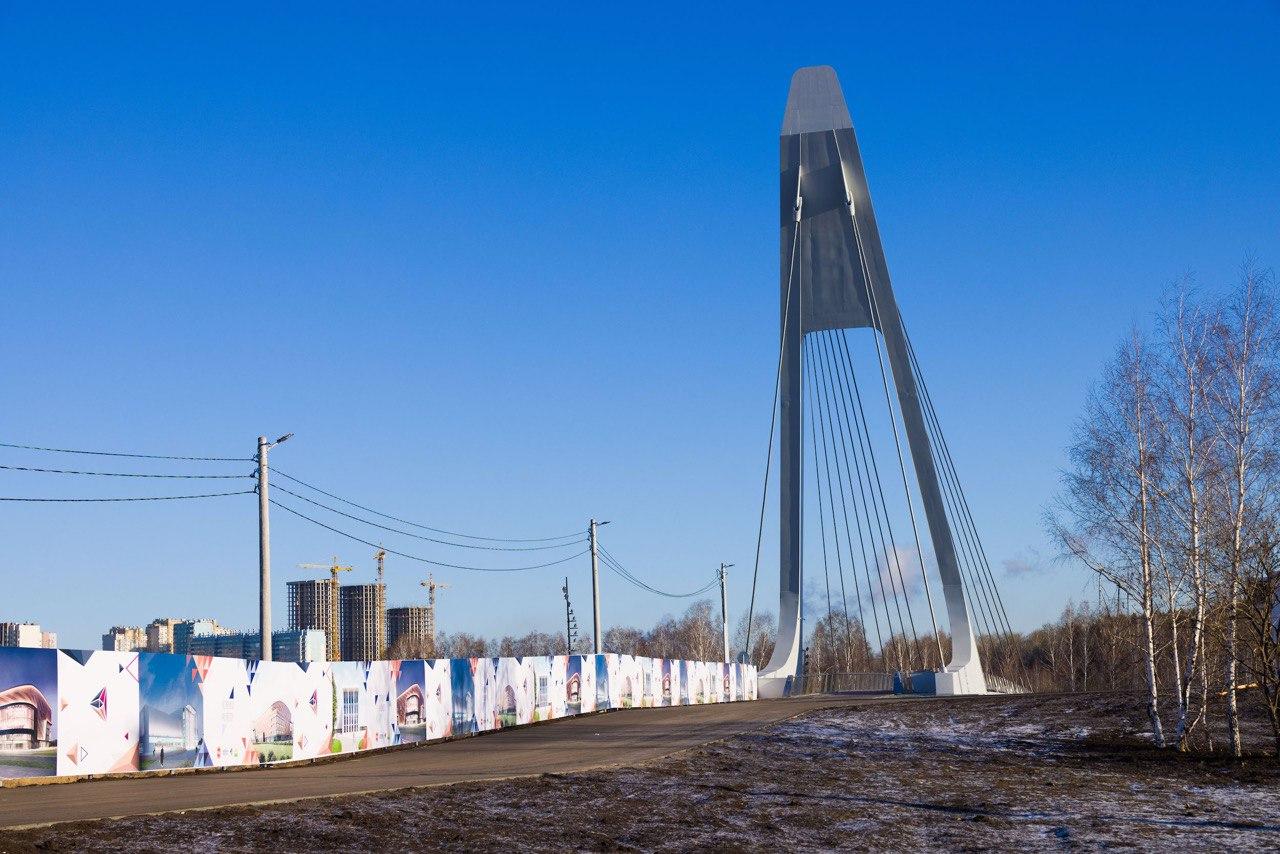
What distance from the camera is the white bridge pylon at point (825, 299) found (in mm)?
44219

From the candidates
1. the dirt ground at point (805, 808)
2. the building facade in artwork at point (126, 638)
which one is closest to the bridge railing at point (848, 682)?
the dirt ground at point (805, 808)

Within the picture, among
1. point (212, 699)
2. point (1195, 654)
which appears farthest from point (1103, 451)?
point (212, 699)

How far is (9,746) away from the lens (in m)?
16.3

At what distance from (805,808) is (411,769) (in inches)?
249

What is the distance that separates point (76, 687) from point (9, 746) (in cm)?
125

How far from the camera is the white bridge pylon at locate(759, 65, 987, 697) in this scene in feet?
145

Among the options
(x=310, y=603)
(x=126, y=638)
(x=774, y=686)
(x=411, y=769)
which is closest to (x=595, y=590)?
(x=774, y=686)

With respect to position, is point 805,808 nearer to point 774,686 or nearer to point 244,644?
point 774,686

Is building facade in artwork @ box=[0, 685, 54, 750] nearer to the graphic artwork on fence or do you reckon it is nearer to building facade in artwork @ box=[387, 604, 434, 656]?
the graphic artwork on fence

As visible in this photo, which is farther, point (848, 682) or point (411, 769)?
point (848, 682)

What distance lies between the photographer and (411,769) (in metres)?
20.2

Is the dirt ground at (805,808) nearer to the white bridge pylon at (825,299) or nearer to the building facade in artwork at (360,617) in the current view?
the white bridge pylon at (825,299)

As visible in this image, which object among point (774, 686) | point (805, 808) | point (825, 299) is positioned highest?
point (825, 299)

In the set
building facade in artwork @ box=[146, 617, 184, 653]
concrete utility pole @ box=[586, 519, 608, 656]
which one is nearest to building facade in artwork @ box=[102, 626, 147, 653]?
building facade in artwork @ box=[146, 617, 184, 653]
